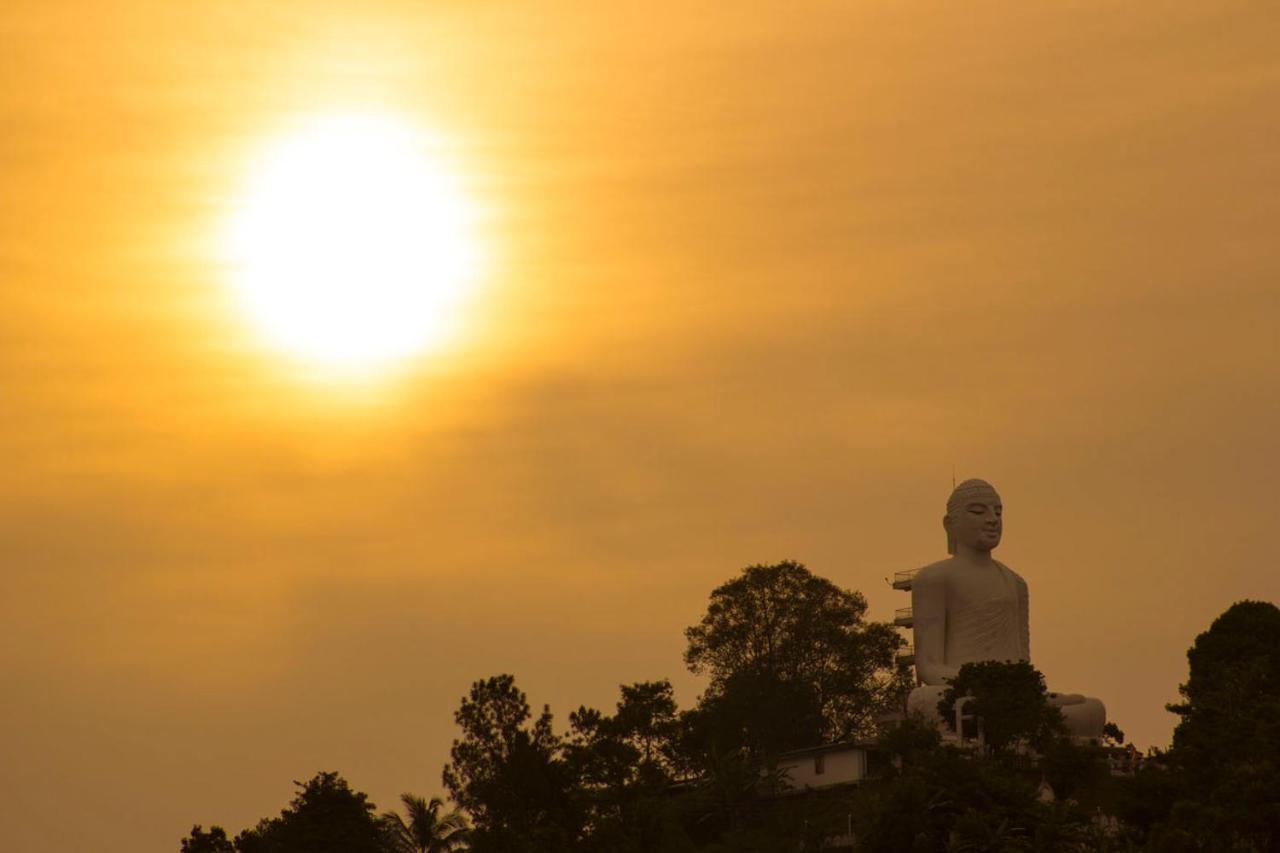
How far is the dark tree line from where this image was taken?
59.5 metres

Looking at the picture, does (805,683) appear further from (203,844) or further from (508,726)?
(203,844)

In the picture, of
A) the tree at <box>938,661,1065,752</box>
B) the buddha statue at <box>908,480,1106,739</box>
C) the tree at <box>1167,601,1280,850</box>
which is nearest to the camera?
the tree at <box>1167,601,1280,850</box>

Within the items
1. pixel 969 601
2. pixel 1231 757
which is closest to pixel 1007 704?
pixel 1231 757

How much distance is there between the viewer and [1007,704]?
6919 centimetres

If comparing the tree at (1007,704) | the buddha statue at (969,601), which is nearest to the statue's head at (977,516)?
the buddha statue at (969,601)

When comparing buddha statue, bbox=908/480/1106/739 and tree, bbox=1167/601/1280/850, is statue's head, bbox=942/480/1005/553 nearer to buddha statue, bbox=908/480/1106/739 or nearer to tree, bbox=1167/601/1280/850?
buddha statue, bbox=908/480/1106/739

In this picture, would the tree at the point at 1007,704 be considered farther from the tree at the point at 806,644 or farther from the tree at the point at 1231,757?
the tree at the point at 806,644

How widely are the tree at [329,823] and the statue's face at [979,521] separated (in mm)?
16580

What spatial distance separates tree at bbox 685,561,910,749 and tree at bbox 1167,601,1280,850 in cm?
1667

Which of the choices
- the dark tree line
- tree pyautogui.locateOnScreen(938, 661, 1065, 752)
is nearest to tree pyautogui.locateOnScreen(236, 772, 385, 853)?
the dark tree line

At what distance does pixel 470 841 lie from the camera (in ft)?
255

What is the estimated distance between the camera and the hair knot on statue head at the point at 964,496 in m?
81.2

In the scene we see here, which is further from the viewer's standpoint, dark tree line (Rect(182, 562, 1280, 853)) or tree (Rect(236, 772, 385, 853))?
tree (Rect(236, 772, 385, 853))

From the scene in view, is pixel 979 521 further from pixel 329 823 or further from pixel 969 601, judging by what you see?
pixel 329 823
